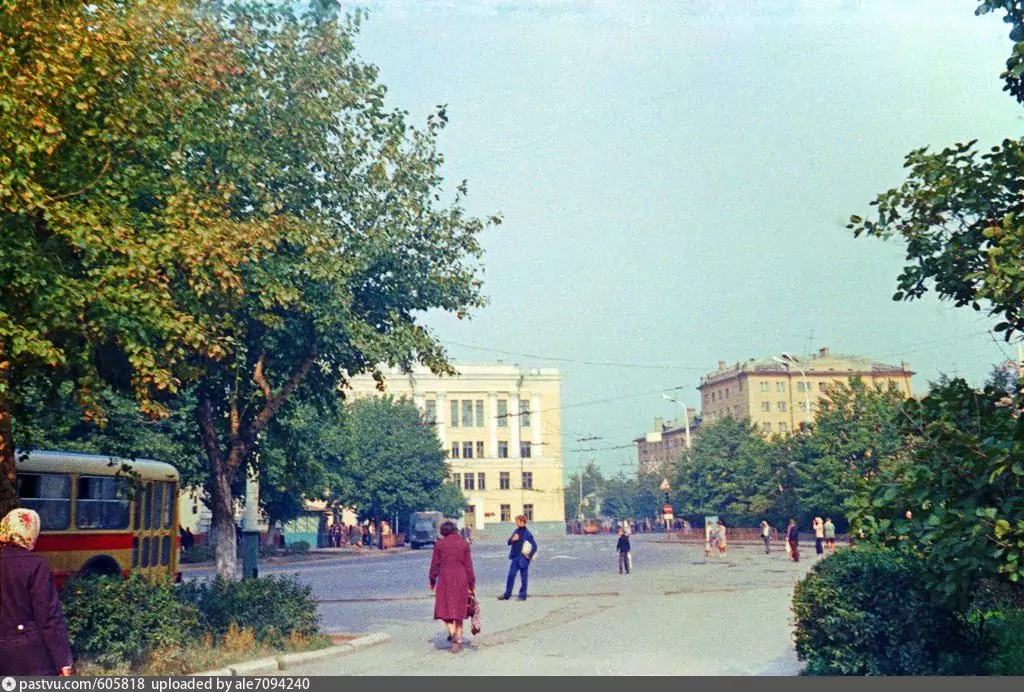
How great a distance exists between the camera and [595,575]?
34.8 m

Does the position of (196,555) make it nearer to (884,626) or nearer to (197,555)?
(197,555)

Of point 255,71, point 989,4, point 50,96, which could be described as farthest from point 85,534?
point 989,4

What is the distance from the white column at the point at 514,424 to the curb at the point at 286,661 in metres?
44.6

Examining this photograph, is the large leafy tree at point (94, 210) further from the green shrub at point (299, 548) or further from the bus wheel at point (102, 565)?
the green shrub at point (299, 548)

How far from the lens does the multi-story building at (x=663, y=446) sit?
87.9 m

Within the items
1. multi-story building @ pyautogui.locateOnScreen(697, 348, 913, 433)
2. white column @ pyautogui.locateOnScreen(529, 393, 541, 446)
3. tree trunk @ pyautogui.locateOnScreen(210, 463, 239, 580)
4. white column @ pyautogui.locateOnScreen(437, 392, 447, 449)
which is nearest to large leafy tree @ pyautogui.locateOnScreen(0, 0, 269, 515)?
tree trunk @ pyautogui.locateOnScreen(210, 463, 239, 580)

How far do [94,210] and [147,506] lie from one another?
12.4 metres

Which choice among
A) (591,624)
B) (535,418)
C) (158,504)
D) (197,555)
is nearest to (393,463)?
Result: (535,418)

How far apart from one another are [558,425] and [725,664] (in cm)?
4997

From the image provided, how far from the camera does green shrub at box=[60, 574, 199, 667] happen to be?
12102 millimetres

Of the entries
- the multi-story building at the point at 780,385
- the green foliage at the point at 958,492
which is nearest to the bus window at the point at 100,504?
the green foliage at the point at 958,492

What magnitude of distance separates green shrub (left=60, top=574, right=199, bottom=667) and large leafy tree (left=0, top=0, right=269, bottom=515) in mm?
1367

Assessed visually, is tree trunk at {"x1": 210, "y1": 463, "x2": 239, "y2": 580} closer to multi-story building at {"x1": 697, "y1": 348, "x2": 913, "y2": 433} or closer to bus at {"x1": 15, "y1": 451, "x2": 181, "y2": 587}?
bus at {"x1": 15, "y1": 451, "x2": 181, "y2": 587}
